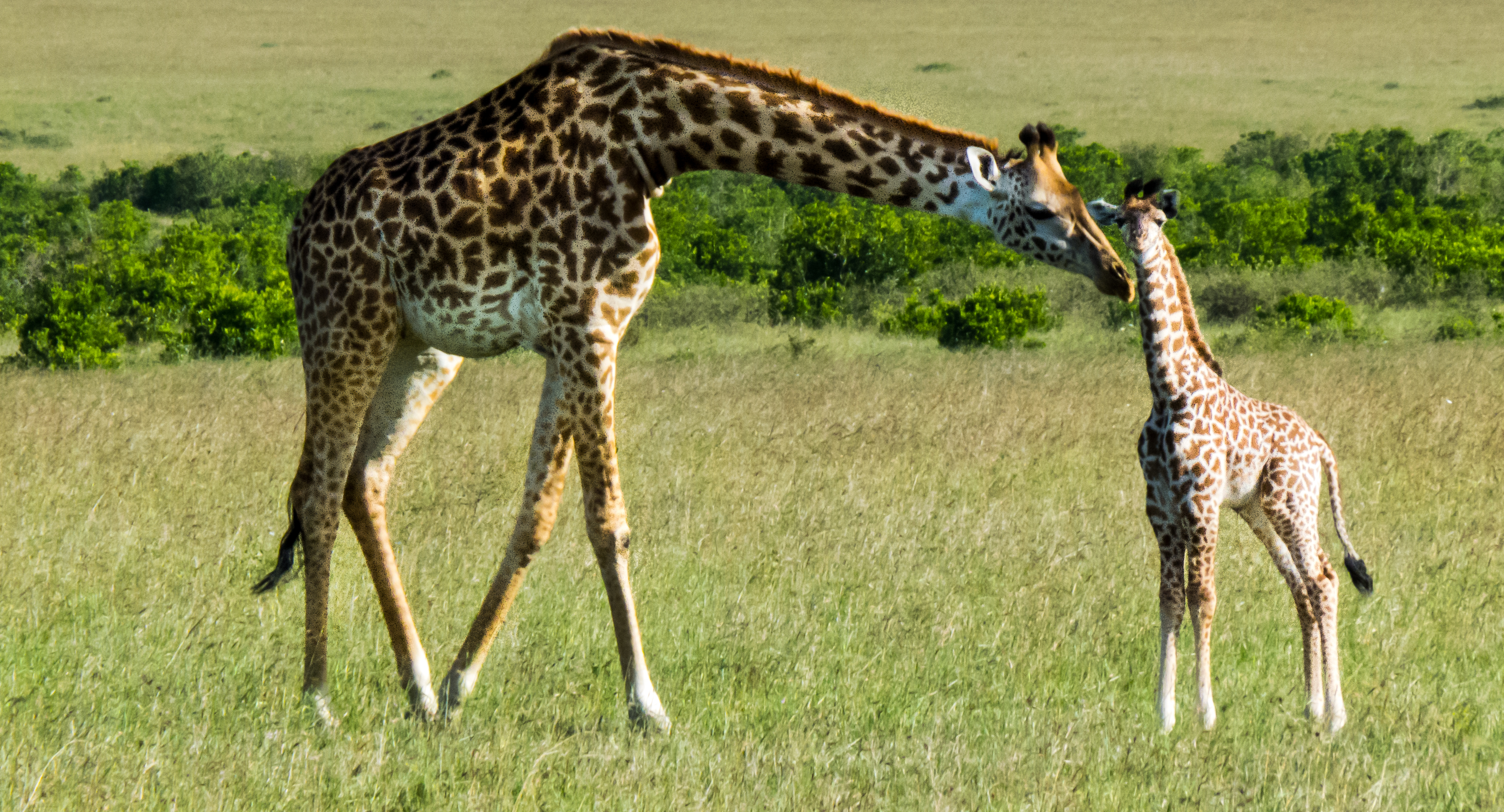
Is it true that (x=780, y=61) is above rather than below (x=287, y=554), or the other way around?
below

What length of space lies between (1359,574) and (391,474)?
3.87 meters

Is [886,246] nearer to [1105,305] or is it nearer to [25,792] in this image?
[1105,305]

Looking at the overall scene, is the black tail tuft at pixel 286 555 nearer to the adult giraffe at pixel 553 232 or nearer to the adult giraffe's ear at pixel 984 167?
the adult giraffe at pixel 553 232

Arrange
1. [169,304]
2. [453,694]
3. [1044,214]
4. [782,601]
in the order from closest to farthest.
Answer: [1044,214]
[453,694]
[782,601]
[169,304]

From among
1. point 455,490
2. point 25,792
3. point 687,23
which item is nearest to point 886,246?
point 455,490

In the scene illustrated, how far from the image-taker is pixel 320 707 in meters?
5.33

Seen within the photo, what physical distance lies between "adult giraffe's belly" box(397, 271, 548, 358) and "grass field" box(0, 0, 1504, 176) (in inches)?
1712

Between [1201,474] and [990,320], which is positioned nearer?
[1201,474]

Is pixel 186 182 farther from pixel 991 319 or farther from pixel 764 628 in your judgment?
pixel 764 628

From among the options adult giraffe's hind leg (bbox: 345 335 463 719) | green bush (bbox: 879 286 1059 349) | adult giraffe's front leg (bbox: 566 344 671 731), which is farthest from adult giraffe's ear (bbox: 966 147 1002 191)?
→ green bush (bbox: 879 286 1059 349)

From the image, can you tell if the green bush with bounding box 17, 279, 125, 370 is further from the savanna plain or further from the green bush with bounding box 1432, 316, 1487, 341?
the green bush with bounding box 1432, 316, 1487, 341

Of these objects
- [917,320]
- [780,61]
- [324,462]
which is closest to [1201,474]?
[324,462]

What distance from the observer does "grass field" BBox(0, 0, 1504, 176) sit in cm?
5778

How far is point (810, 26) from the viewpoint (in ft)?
270
